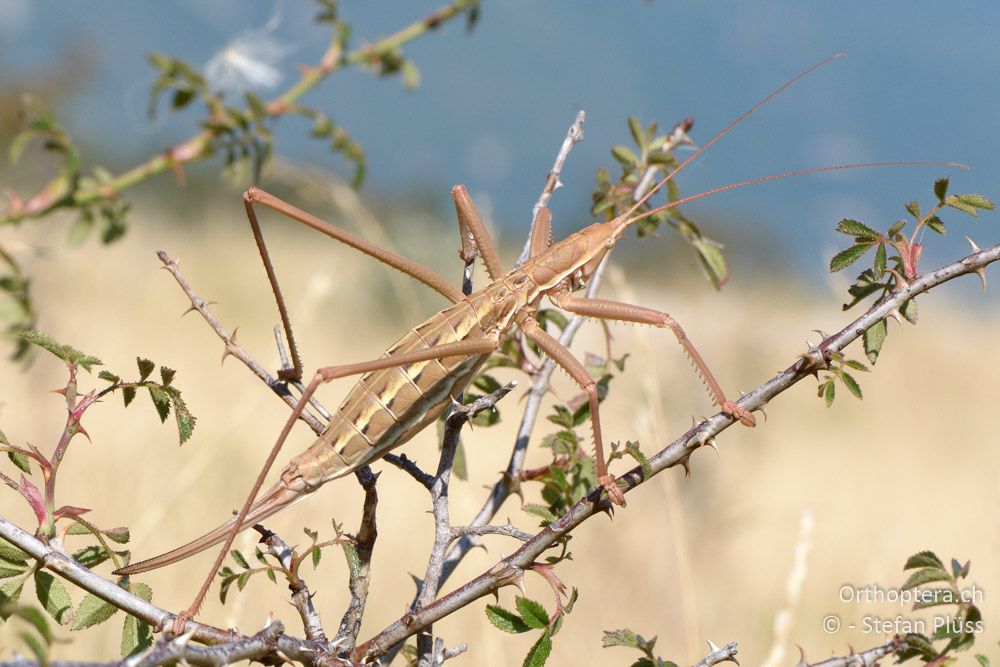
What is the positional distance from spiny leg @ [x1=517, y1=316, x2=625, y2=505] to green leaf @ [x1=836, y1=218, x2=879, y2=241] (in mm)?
837

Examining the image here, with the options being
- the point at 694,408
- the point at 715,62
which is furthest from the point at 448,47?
the point at 694,408

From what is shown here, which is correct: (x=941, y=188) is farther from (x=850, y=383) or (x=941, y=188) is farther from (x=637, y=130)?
(x=637, y=130)

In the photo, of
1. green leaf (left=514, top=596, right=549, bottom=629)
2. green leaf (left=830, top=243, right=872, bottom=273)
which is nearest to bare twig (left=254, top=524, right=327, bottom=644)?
green leaf (left=514, top=596, right=549, bottom=629)

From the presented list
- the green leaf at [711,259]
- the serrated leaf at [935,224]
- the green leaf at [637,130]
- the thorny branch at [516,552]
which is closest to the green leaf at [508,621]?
the thorny branch at [516,552]

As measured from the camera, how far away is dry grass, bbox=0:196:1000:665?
606 cm

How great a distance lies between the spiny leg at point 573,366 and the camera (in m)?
2.54

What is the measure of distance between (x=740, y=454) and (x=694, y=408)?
2.50 metres

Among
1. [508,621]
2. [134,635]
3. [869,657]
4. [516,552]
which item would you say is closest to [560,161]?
[516,552]

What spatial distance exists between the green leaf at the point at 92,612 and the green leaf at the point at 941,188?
1920 mm

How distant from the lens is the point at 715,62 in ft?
273

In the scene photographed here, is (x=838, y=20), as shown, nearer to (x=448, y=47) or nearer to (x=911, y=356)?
(x=448, y=47)

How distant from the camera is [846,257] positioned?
2.14m

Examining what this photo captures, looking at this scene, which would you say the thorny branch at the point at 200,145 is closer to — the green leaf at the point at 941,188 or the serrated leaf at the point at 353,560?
the serrated leaf at the point at 353,560

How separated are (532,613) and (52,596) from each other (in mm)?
943
